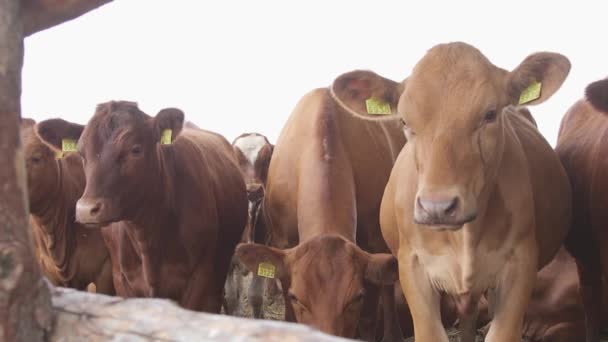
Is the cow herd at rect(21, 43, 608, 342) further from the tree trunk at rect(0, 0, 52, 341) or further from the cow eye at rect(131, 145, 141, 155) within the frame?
the tree trunk at rect(0, 0, 52, 341)

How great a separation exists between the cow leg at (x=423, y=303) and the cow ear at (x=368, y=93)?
0.78 metres

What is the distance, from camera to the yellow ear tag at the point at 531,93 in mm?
3377

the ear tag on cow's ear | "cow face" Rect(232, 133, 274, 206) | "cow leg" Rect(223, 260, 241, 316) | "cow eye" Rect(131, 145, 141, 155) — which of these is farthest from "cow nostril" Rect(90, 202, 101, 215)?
"cow face" Rect(232, 133, 274, 206)

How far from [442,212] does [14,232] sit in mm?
1714

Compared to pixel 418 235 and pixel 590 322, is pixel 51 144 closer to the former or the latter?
pixel 418 235

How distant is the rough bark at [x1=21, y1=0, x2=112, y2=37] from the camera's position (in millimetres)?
1816

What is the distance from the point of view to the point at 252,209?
782 cm

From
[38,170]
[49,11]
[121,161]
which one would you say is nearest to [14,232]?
[49,11]

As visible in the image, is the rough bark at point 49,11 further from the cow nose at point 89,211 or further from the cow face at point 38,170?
the cow face at point 38,170

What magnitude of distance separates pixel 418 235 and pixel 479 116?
70 centimetres

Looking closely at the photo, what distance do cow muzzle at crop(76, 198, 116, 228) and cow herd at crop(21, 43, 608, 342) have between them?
1 centimetres

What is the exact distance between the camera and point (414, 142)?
327 centimetres

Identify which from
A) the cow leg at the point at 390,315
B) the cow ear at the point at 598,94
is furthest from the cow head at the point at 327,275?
the cow ear at the point at 598,94

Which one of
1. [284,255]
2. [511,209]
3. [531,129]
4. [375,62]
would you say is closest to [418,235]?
[511,209]
